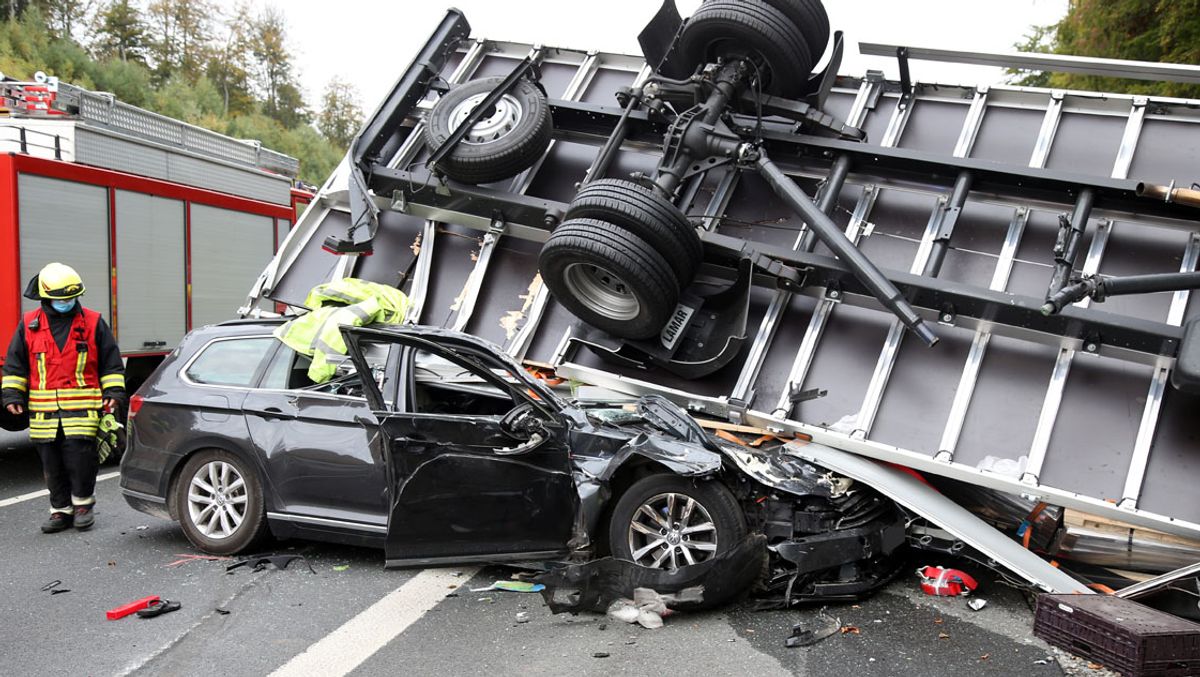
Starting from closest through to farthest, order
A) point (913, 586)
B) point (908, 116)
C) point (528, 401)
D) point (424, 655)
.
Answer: point (424, 655) → point (528, 401) → point (913, 586) → point (908, 116)

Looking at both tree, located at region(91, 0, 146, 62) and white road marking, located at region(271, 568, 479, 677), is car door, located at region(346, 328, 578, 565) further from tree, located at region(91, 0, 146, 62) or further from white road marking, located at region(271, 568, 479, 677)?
tree, located at region(91, 0, 146, 62)

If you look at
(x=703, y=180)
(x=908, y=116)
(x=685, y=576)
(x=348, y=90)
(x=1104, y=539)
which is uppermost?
(x=348, y=90)

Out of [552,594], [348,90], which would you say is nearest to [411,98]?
[552,594]

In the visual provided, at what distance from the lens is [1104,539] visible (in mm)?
5105

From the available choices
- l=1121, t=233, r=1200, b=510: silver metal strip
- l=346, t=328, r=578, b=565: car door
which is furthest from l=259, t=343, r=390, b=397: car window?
l=1121, t=233, r=1200, b=510: silver metal strip

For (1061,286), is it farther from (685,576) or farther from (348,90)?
(348,90)

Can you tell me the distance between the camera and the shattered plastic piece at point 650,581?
4645 millimetres

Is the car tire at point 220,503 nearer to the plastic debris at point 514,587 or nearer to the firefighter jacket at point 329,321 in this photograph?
the firefighter jacket at point 329,321

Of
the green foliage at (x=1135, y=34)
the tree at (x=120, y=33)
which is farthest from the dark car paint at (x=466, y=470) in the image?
the tree at (x=120, y=33)

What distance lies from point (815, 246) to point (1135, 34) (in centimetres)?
872

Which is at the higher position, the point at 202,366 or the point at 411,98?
the point at 411,98

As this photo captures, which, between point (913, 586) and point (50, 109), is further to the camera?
point (50, 109)

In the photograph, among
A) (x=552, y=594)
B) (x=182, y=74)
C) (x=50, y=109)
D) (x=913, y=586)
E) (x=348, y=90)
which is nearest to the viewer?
(x=552, y=594)

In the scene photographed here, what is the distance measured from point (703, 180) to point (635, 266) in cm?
152
